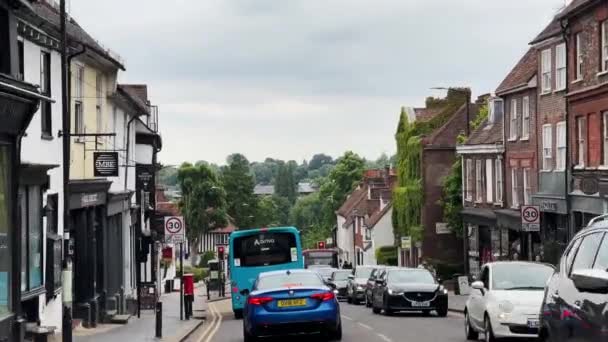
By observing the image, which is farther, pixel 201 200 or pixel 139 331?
pixel 201 200

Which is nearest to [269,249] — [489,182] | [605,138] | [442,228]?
[605,138]

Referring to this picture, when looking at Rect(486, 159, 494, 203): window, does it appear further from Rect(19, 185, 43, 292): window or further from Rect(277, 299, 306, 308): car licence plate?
Rect(19, 185, 43, 292): window

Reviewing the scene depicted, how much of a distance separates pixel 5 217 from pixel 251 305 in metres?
7.48

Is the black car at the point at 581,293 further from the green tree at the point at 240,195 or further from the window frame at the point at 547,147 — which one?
the green tree at the point at 240,195

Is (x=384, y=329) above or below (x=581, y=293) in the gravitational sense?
below

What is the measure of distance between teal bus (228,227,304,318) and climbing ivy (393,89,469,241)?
3075cm

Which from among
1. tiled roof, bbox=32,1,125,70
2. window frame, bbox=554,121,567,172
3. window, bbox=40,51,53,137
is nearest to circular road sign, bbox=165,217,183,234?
tiled roof, bbox=32,1,125,70

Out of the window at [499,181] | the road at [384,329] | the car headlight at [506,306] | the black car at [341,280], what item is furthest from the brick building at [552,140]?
the car headlight at [506,306]

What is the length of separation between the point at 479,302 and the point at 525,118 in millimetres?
28467

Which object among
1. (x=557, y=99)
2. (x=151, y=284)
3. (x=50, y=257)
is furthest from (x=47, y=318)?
(x=557, y=99)

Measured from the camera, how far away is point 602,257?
9.27 metres

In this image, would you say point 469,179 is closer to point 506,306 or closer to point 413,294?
point 413,294

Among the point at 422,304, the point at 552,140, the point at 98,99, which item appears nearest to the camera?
the point at 422,304

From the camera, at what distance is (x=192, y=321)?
33094 mm
